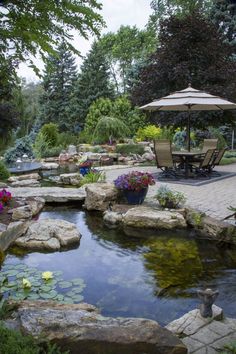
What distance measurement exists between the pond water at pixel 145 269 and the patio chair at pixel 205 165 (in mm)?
4177

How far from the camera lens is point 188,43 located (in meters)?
12.0

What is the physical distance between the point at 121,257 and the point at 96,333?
2.57m

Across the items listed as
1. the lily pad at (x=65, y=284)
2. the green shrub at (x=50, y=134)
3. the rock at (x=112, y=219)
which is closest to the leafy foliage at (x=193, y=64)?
the rock at (x=112, y=219)

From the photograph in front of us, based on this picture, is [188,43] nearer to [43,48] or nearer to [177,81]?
[177,81]

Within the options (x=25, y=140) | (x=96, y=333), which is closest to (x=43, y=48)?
(x=96, y=333)

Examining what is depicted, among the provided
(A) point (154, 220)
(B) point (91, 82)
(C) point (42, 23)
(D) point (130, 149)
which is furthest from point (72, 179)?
(B) point (91, 82)

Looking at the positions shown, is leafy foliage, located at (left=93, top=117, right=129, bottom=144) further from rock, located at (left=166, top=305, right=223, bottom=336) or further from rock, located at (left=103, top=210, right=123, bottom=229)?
rock, located at (left=166, top=305, right=223, bottom=336)

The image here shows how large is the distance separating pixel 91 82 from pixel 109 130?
779 centimetres

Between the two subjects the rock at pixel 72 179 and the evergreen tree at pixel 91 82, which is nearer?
the rock at pixel 72 179

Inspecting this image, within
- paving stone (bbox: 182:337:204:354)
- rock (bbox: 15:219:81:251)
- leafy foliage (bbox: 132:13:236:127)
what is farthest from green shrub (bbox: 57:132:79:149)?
paving stone (bbox: 182:337:204:354)

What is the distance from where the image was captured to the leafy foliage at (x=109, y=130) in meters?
18.1

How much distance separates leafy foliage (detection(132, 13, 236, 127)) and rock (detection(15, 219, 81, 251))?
7839 millimetres

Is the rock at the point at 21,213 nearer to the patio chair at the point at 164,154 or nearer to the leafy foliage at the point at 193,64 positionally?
the patio chair at the point at 164,154

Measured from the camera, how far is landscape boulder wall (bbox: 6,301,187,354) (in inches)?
79.0
